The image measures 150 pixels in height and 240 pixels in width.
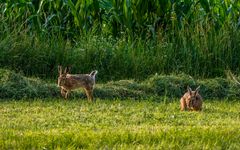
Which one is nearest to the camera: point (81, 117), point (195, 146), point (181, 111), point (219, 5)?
point (195, 146)

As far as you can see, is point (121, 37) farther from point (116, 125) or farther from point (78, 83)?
point (116, 125)

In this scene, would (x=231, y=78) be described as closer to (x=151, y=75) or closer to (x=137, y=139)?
(x=151, y=75)

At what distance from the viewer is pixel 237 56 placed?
12.4 m

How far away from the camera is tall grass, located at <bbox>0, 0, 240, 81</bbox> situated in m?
12.0

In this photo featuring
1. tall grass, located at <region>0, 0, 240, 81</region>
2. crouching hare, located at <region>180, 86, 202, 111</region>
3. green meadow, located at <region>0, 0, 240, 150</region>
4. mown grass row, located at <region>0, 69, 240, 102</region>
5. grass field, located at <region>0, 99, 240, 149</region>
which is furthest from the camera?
tall grass, located at <region>0, 0, 240, 81</region>

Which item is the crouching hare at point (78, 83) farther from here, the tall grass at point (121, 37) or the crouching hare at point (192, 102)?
the tall grass at point (121, 37)

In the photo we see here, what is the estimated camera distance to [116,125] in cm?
815

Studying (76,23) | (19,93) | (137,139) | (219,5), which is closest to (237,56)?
(219,5)

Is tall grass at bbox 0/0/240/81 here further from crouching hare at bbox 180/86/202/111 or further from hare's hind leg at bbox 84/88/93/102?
crouching hare at bbox 180/86/202/111

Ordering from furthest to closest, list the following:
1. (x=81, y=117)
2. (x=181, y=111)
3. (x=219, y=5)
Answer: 1. (x=219, y=5)
2. (x=181, y=111)
3. (x=81, y=117)

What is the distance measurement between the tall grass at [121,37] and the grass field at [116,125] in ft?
6.39

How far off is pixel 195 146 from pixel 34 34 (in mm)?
5999

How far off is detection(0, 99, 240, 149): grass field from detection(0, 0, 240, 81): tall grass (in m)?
1.95

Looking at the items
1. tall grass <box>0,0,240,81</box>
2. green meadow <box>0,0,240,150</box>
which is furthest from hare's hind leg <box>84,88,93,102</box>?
tall grass <box>0,0,240,81</box>
